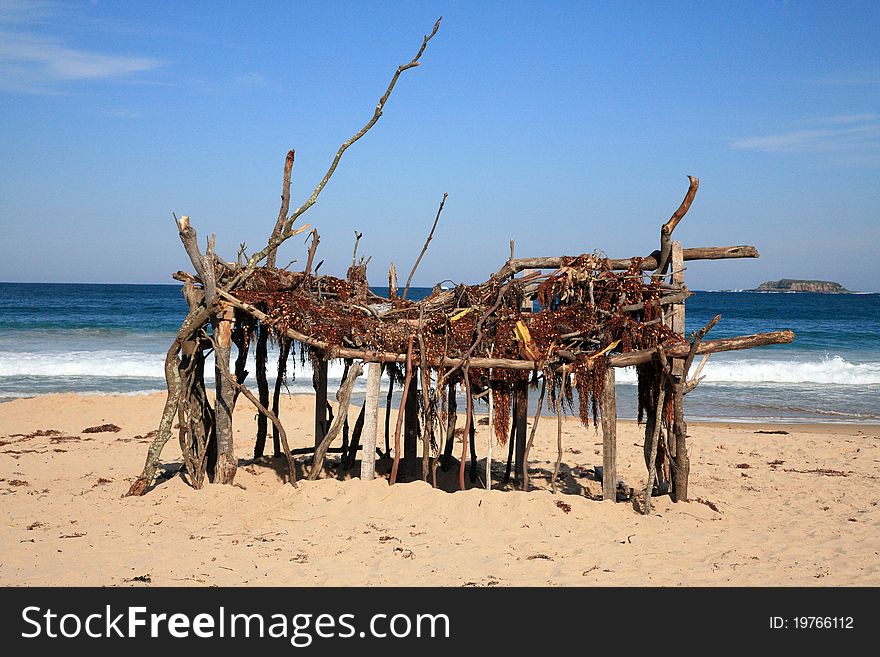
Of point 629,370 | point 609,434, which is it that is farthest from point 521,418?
point 629,370

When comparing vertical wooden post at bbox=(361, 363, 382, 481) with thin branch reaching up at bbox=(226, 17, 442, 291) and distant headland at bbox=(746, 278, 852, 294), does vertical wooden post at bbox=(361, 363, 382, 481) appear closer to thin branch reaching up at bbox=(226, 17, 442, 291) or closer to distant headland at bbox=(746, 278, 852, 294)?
thin branch reaching up at bbox=(226, 17, 442, 291)

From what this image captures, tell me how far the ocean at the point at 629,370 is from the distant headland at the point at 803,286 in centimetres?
6648

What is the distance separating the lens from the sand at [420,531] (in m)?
7.09

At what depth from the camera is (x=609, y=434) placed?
356 inches

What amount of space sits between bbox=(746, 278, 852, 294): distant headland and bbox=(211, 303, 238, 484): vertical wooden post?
113459mm

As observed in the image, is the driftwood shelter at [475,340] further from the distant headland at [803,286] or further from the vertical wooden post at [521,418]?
the distant headland at [803,286]

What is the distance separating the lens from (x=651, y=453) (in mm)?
9133

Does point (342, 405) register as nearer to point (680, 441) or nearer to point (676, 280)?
point (680, 441)

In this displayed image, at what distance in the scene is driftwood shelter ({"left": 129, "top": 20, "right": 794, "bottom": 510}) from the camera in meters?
8.88

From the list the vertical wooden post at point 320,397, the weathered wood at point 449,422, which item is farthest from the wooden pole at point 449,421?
the vertical wooden post at point 320,397

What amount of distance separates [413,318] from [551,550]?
3126 mm

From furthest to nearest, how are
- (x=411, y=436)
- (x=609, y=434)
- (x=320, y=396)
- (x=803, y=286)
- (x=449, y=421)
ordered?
(x=803, y=286) < (x=411, y=436) < (x=320, y=396) < (x=449, y=421) < (x=609, y=434)

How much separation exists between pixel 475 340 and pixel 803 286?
114 metres
